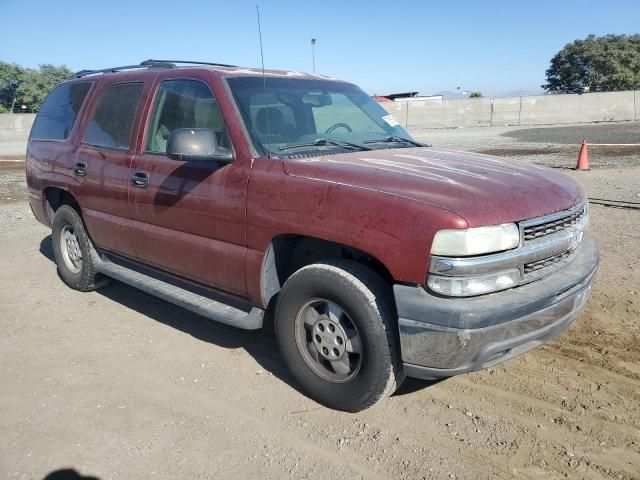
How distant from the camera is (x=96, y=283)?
5426mm

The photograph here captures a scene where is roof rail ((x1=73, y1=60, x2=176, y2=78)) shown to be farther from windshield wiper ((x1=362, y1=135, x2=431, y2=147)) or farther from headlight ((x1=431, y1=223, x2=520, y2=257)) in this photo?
headlight ((x1=431, y1=223, x2=520, y2=257))

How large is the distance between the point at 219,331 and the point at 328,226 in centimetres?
193

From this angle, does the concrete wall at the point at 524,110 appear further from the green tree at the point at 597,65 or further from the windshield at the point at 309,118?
the windshield at the point at 309,118

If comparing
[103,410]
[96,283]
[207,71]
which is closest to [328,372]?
[103,410]

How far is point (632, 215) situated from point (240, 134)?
6.41 meters

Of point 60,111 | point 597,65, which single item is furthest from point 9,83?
point 597,65

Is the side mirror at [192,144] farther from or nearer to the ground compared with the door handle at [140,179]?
farther from the ground

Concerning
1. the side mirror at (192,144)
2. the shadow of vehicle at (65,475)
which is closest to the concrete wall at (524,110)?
the side mirror at (192,144)

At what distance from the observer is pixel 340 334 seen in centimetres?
311

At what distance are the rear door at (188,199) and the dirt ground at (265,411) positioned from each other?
669 mm

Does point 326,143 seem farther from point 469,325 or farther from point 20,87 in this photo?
point 20,87

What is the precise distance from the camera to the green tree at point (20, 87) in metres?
60.1

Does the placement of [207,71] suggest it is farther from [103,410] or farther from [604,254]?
[604,254]

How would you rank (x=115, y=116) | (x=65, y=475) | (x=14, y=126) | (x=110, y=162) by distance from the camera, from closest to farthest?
1. (x=65, y=475)
2. (x=110, y=162)
3. (x=115, y=116)
4. (x=14, y=126)
